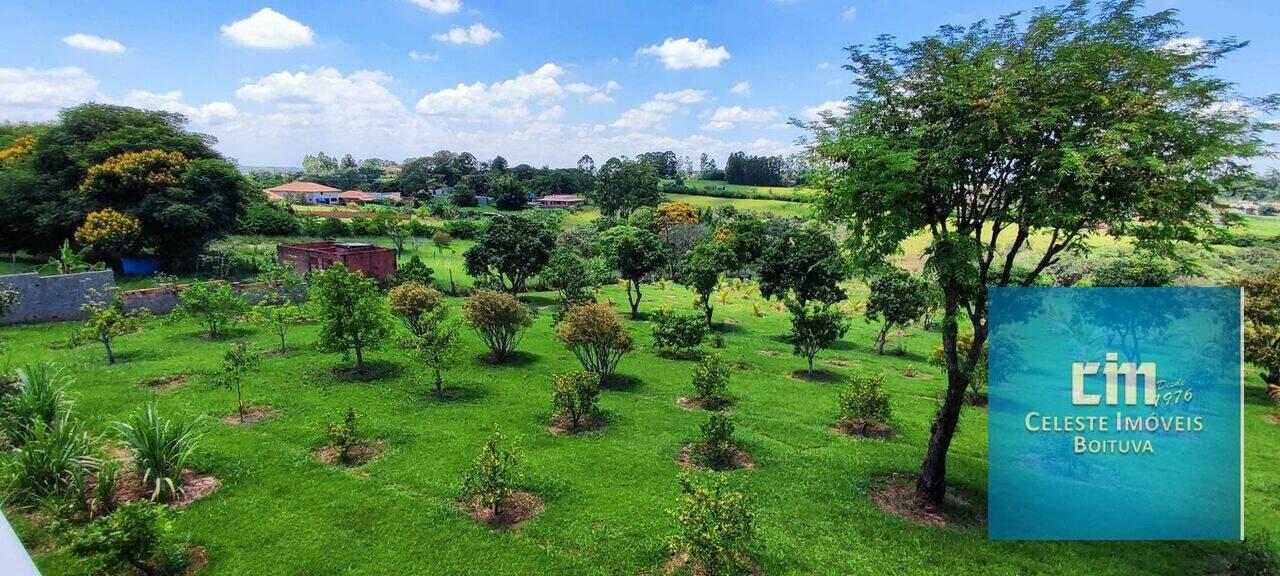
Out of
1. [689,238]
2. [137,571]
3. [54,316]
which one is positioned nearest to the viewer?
[137,571]

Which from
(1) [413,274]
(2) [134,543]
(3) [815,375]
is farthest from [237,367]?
(1) [413,274]

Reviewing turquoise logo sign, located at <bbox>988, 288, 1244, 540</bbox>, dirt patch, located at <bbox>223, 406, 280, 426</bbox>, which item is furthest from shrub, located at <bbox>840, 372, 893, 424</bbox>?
dirt patch, located at <bbox>223, 406, 280, 426</bbox>

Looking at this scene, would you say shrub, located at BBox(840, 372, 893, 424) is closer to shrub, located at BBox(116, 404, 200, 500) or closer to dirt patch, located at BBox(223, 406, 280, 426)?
shrub, located at BBox(116, 404, 200, 500)

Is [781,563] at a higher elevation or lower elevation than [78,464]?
lower

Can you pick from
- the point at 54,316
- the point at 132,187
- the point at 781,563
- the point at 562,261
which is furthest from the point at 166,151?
the point at 781,563

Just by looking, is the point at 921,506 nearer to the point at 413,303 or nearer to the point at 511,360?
the point at 511,360

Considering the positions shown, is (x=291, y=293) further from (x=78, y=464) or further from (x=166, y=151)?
(x=78, y=464)
